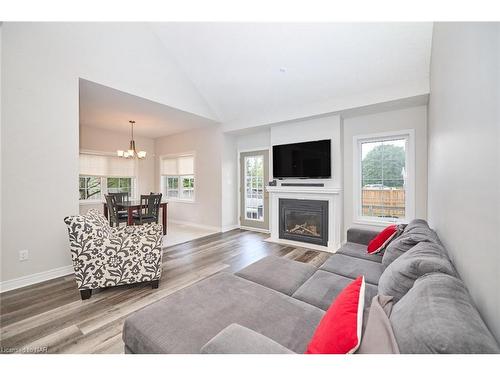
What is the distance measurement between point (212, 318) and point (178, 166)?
5728 millimetres

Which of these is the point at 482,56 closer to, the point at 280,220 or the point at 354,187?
the point at 354,187

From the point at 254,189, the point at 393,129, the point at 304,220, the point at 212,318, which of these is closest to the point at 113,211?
the point at 254,189

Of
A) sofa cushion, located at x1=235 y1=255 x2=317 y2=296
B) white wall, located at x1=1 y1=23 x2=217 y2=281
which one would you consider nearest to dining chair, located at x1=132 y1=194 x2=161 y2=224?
white wall, located at x1=1 y1=23 x2=217 y2=281

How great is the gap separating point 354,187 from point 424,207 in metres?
1.07

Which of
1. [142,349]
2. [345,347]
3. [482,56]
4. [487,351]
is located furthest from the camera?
[142,349]

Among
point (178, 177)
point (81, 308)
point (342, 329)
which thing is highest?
point (178, 177)

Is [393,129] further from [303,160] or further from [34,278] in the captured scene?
[34,278]

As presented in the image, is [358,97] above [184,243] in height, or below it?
above

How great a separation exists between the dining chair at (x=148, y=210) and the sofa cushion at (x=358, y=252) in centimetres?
363

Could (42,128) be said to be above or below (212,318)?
above

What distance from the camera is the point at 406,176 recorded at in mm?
3631

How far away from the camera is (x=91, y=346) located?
5.19 feet

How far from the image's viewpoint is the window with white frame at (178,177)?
625 centimetres
